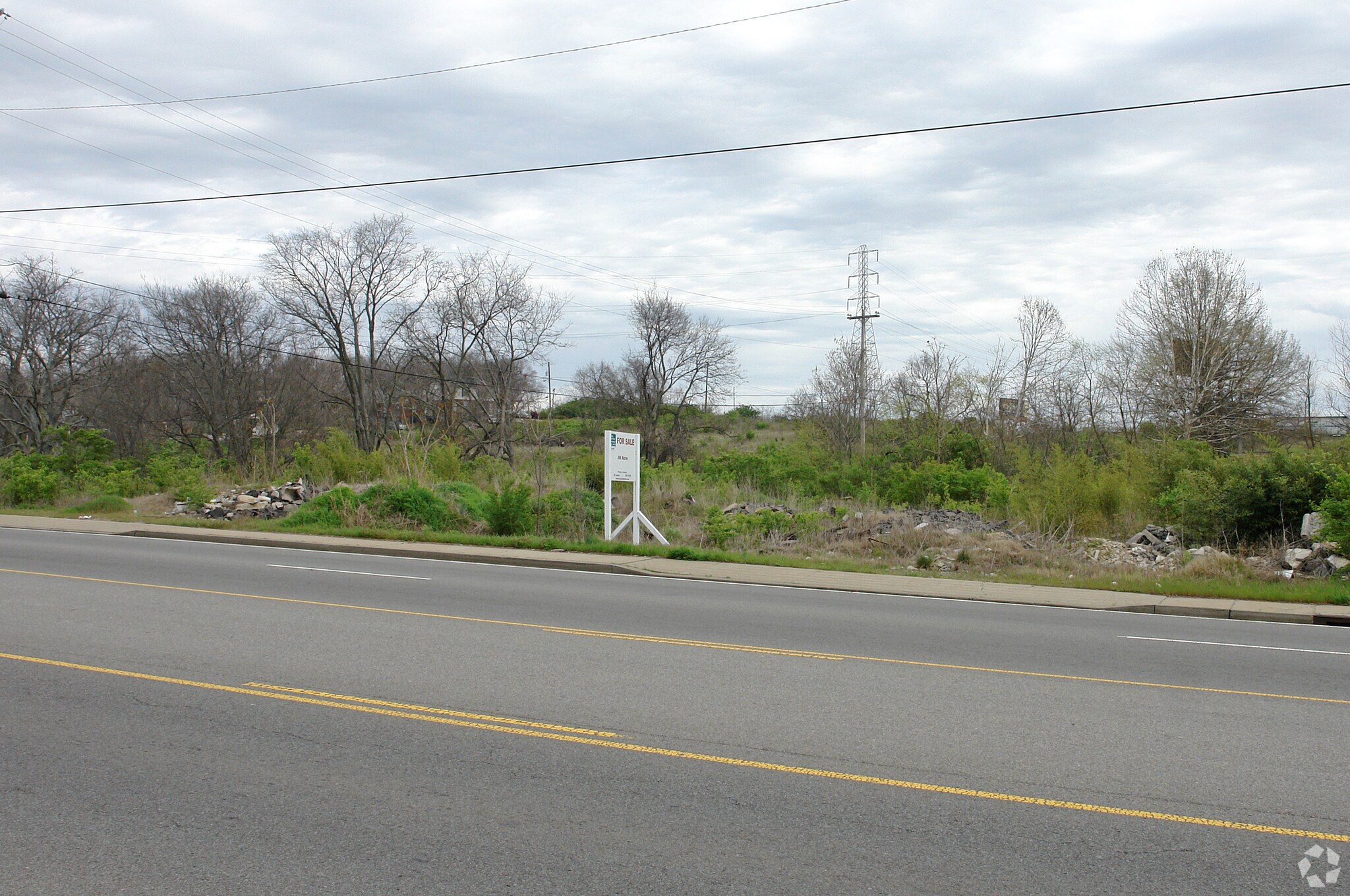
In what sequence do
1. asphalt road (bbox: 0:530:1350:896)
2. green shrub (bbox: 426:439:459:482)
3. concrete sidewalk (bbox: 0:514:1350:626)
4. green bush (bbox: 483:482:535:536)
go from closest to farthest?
asphalt road (bbox: 0:530:1350:896), concrete sidewalk (bbox: 0:514:1350:626), green bush (bbox: 483:482:535:536), green shrub (bbox: 426:439:459:482)

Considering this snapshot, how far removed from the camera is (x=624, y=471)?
20547 mm

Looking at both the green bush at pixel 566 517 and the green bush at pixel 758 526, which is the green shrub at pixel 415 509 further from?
the green bush at pixel 758 526

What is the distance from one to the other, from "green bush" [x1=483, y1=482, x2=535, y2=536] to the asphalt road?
11045 mm

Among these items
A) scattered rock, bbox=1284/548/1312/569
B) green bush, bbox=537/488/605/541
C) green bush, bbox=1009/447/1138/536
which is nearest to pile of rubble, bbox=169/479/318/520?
green bush, bbox=537/488/605/541

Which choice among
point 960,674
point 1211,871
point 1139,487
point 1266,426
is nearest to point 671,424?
point 1266,426

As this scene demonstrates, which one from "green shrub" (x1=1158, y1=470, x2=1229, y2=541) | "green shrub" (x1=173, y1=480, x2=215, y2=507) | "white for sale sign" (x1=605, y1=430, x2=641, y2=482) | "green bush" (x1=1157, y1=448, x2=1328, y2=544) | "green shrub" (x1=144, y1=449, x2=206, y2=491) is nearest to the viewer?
"green bush" (x1=1157, y1=448, x2=1328, y2=544)

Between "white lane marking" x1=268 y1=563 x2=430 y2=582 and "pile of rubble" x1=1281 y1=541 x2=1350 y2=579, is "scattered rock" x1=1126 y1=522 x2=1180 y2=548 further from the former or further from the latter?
"white lane marking" x1=268 y1=563 x2=430 y2=582

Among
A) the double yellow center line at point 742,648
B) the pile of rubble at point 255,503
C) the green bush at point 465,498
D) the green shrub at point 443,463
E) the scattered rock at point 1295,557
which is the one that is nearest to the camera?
the double yellow center line at point 742,648

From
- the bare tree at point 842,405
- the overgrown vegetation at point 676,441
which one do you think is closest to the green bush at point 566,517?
the overgrown vegetation at point 676,441

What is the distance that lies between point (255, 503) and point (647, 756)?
24.7 m

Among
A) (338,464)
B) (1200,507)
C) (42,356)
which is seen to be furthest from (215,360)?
(1200,507)

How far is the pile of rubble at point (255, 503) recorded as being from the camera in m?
27.0

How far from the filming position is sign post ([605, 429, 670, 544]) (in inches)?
792

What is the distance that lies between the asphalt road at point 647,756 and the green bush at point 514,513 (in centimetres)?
1104
